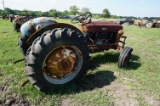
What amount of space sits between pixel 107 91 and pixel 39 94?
1.46 metres

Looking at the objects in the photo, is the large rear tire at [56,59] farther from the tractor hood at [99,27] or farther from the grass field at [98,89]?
the tractor hood at [99,27]

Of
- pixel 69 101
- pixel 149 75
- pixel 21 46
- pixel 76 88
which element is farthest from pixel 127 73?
pixel 21 46

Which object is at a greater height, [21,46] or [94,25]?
[94,25]

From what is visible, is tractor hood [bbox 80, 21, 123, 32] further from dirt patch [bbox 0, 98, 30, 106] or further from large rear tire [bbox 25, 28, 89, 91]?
dirt patch [bbox 0, 98, 30, 106]

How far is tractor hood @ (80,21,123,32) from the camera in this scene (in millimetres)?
5598

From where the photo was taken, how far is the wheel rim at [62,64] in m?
3.75

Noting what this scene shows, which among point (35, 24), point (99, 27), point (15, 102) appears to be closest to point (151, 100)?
point (15, 102)

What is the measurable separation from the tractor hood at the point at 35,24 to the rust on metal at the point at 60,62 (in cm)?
111

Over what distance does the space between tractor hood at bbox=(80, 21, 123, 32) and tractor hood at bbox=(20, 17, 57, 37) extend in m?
1.29

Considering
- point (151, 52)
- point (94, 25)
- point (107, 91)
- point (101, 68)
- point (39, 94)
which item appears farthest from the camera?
point (151, 52)

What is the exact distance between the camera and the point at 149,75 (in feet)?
16.2

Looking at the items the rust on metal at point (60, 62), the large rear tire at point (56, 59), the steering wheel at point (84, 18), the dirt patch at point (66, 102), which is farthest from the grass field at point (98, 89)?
the steering wheel at point (84, 18)

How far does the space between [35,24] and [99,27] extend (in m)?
2.15

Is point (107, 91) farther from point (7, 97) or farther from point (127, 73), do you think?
point (7, 97)
